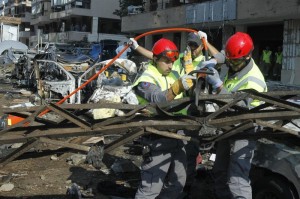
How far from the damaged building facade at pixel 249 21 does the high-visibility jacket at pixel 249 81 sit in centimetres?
1498

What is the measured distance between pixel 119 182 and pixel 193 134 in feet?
8.61

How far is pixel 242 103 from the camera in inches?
145

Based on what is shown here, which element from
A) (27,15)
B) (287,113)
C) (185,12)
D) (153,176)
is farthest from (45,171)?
(27,15)

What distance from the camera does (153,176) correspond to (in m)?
3.73

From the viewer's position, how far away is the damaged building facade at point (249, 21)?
18859mm

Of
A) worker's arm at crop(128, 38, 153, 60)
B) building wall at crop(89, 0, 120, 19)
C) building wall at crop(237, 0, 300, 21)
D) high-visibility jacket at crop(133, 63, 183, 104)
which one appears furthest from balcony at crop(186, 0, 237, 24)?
building wall at crop(89, 0, 120, 19)

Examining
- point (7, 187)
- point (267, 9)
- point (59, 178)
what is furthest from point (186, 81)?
point (267, 9)

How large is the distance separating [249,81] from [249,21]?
18406mm

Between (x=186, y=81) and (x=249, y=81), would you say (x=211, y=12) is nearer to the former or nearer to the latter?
(x=249, y=81)

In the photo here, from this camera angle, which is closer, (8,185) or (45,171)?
(8,185)

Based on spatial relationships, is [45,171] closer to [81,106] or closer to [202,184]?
[202,184]

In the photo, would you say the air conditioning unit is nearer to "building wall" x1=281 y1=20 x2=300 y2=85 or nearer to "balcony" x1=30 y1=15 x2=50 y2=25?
"building wall" x1=281 y1=20 x2=300 y2=85

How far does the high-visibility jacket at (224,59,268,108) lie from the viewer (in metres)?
3.79

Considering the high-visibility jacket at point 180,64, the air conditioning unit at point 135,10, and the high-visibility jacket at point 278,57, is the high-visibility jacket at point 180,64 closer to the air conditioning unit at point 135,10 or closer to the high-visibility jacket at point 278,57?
the high-visibility jacket at point 278,57
